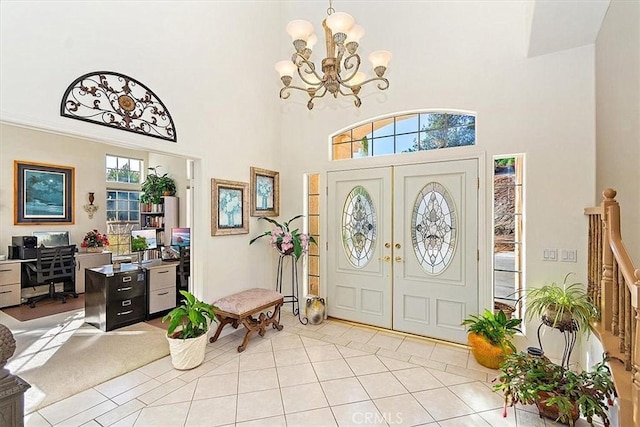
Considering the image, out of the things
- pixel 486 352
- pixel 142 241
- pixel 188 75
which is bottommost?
pixel 486 352

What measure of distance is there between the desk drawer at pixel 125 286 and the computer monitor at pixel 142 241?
100 centimetres

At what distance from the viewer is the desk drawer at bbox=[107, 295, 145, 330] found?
3.95 metres

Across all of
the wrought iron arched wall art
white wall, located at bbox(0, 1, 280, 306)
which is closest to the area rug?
white wall, located at bbox(0, 1, 280, 306)

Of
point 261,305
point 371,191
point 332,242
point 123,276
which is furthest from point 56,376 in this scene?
point 371,191

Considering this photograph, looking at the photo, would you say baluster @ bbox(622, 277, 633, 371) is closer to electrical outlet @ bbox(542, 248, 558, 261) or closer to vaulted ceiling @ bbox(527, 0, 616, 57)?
electrical outlet @ bbox(542, 248, 558, 261)

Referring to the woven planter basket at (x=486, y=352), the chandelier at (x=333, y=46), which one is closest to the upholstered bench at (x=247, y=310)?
the woven planter basket at (x=486, y=352)

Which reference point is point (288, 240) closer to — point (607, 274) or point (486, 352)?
point (486, 352)

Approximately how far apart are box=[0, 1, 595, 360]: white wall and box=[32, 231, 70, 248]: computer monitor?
3932 millimetres

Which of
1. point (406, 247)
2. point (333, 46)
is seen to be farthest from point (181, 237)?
point (333, 46)

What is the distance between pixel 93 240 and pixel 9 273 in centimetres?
135

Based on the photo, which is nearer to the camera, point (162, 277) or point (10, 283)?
point (162, 277)

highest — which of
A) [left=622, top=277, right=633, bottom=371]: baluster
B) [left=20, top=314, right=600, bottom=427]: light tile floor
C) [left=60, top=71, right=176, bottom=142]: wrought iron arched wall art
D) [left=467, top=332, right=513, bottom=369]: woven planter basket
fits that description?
[left=60, top=71, right=176, bottom=142]: wrought iron arched wall art

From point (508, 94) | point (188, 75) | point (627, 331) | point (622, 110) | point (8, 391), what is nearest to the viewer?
point (8, 391)

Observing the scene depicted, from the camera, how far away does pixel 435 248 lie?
3740 millimetres
